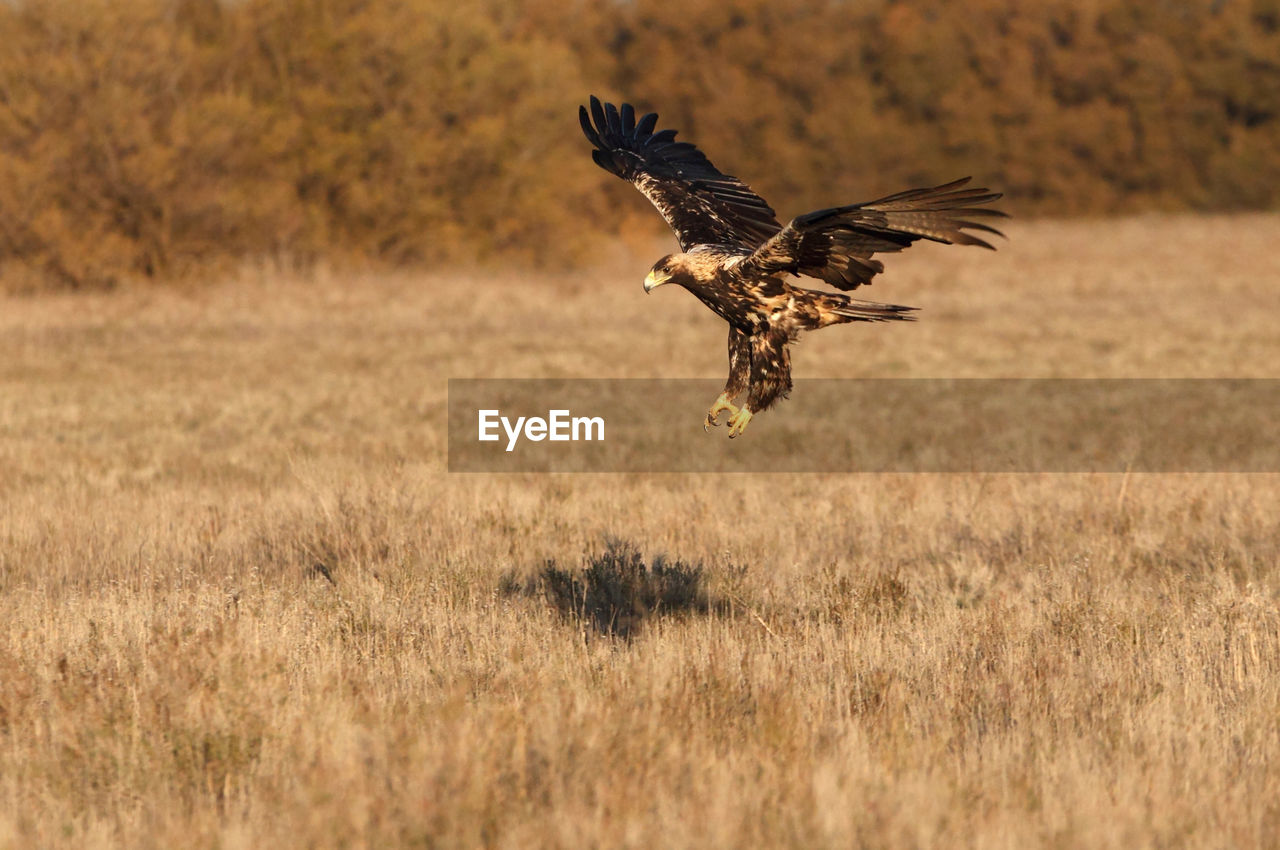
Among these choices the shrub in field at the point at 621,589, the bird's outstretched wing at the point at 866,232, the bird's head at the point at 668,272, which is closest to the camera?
the bird's outstretched wing at the point at 866,232

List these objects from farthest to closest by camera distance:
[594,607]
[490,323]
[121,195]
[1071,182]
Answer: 1. [1071,182]
2. [121,195]
3. [490,323]
4. [594,607]

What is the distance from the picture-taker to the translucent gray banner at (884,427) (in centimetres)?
1184

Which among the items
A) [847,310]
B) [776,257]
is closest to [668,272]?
[776,257]

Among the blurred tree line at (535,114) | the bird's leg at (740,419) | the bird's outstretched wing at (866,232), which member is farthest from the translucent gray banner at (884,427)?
the blurred tree line at (535,114)

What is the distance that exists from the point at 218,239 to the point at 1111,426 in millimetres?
19299

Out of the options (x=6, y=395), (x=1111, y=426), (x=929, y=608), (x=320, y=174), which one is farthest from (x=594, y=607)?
(x=320, y=174)

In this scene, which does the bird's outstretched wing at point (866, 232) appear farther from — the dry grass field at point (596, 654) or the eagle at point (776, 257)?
the dry grass field at point (596, 654)

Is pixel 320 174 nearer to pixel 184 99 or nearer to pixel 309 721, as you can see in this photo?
pixel 184 99

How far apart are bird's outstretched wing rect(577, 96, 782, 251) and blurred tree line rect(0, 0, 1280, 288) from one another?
18615 millimetres

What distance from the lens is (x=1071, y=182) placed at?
1946 inches

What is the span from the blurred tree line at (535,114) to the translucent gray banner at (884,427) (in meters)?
12.3

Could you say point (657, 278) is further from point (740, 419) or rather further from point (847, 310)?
point (847, 310)

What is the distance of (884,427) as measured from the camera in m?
13.7

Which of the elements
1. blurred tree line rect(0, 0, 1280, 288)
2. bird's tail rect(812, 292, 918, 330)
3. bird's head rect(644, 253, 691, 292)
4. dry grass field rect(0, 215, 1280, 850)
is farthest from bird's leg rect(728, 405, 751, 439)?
blurred tree line rect(0, 0, 1280, 288)
